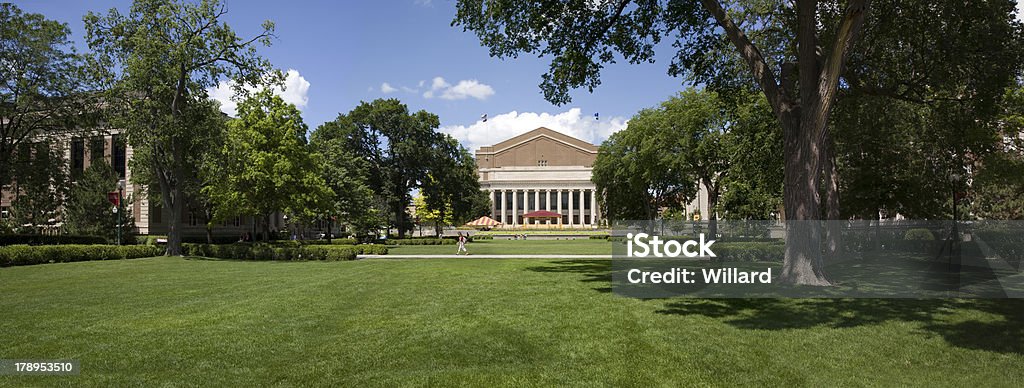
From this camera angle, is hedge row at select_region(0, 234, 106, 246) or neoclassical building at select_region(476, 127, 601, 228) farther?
neoclassical building at select_region(476, 127, 601, 228)

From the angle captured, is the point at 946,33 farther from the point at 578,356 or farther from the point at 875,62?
the point at 578,356

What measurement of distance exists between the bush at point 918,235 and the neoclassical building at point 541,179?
83.8 meters

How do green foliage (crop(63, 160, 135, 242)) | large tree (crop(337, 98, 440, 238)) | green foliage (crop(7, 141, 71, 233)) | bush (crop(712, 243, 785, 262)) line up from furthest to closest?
large tree (crop(337, 98, 440, 238)) → green foliage (crop(63, 160, 135, 242)) → green foliage (crop(7, 141, 71, 233)) → bush (crop(712, 243, 785, 262))

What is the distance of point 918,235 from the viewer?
2986 cm

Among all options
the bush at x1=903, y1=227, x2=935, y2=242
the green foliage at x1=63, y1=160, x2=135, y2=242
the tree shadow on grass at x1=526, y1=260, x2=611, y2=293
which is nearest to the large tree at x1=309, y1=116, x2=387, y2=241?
the green foliage at x1=63, y1=160, x2=135, y2=242

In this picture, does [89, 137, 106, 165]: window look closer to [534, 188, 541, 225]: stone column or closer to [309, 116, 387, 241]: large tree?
[309, 116, 387, 241]: large tree

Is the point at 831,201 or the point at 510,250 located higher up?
the point at 831,201

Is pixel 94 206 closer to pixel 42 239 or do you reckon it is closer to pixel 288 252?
pixel 42 239

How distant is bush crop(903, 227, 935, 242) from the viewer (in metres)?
29.3

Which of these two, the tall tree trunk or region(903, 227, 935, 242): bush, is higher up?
the tall tree trunk
